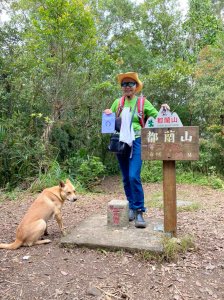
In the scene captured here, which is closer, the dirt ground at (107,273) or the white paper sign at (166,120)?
the dirt ground at (107,273)

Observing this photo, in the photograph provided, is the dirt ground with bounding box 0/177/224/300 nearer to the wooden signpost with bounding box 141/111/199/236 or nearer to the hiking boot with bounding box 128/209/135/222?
the wooden signpost with bounding box 141/111/199/236

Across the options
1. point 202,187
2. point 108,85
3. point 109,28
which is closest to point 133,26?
point 109,28

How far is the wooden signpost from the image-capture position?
137 inches

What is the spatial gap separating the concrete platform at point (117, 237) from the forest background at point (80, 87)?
3868 millimetres

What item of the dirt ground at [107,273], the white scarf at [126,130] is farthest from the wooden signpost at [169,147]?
the dirt ground at [107,273]

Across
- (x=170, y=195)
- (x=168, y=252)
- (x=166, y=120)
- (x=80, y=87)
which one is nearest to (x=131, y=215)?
(x=170, y=195)

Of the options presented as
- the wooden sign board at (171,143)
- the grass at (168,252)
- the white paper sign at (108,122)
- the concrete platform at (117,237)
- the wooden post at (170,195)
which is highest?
the white paper sign at (108,122)

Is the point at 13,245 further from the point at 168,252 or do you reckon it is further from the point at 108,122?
the point at 108,122

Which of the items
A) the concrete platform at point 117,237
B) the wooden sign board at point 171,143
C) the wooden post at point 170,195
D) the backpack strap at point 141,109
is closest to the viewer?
the concrete platform at point 117,237

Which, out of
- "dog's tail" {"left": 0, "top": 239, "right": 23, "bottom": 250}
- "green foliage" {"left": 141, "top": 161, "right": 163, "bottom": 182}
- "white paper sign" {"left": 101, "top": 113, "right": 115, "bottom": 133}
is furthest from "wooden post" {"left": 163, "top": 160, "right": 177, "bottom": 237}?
"green foliage" {"left": 141, "top": 161, "right": 163, "bottom": 182}

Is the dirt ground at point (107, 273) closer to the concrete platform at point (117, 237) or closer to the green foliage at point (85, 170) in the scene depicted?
the concrete platform at point (117, 237)

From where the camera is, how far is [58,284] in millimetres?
2795

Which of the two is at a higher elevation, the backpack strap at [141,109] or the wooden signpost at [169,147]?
the backpack strap at [141,109]

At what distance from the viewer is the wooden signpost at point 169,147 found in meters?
3.49
